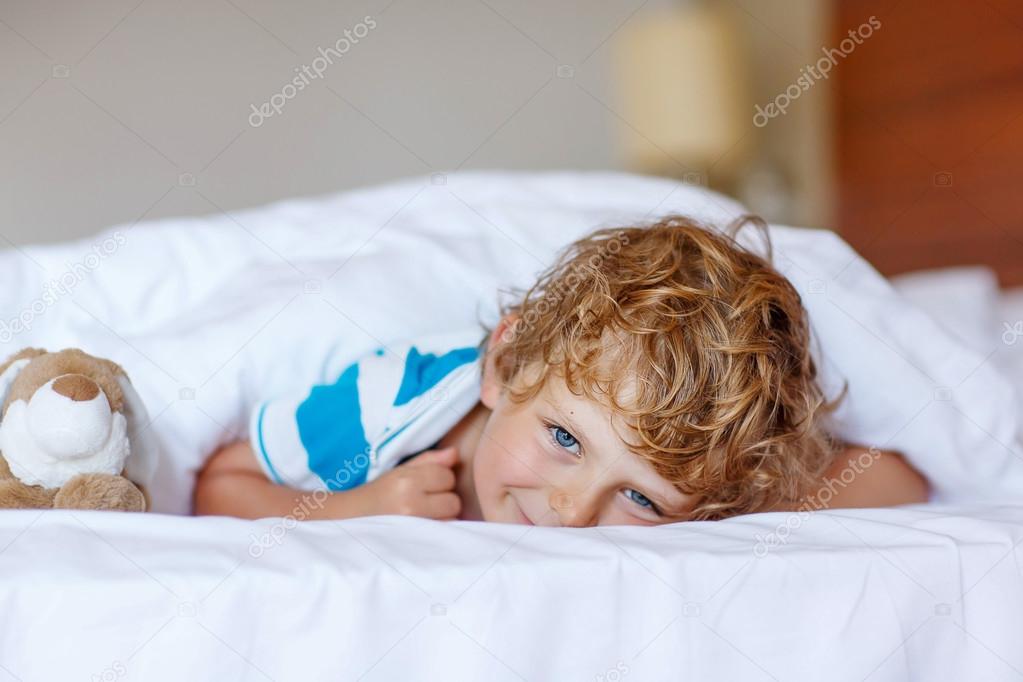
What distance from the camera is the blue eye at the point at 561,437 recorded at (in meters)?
0.85

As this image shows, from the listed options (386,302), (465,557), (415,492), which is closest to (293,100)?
(386,302)

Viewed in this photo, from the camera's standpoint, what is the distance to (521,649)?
2.02 feet

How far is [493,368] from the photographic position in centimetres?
99

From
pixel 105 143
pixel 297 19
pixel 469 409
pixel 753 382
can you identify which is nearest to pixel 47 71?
pixel 105 143

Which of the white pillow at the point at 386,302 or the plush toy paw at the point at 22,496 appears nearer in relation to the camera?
the plush toy paw at the point at 22,496

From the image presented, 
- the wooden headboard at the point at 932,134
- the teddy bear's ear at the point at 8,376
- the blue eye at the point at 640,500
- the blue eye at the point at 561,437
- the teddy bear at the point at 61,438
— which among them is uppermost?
the wooden headboard at the point at 932,134

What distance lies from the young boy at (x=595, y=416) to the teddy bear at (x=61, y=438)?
0.87ft

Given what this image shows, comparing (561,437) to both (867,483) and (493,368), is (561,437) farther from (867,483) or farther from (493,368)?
(867,483)

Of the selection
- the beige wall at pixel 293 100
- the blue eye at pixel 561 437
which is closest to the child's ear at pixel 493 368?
the blue eye at pixel 561 437

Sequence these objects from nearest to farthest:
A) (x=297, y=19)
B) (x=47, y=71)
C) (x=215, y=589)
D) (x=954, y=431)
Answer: (x=215, y=589)
(x=954, y=431)
(x=47, y=71)
(x=297, y=19)

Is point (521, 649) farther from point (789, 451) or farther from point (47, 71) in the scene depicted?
point (47, 71)

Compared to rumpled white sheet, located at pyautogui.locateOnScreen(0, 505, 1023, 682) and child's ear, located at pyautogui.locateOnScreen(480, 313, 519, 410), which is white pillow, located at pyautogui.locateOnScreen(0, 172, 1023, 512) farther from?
rumpled white sheet, located at pyautogui.locateOnScreen(0, 505, 1023, 682)

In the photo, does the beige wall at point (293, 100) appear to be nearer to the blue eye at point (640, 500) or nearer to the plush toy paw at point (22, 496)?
the plush toy paw at point (22, 496)

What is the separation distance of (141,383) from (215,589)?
482 mm
